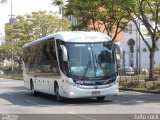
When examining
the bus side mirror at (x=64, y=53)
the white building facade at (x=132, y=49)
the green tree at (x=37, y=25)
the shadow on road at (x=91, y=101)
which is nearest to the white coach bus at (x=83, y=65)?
the bus side mirror at (x=64, y=53)

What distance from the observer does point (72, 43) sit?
863 inches

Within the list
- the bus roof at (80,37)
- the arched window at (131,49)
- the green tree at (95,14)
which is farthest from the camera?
the arched window at (131,49)

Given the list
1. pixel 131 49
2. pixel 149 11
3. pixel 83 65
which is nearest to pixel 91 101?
pixel 83 65

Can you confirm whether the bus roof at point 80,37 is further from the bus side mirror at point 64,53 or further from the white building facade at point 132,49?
the white building facade at point 132,49

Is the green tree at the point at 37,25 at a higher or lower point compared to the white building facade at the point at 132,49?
higher

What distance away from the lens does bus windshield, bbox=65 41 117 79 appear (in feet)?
70.3

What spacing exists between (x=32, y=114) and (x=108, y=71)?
5.80m

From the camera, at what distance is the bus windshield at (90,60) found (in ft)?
70.3

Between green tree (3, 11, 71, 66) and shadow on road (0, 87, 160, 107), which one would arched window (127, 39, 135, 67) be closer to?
green tree (3, 11, 71, 66)

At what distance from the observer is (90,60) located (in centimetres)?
2161

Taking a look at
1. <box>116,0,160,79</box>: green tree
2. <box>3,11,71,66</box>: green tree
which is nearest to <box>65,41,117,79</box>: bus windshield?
<box>116,0,160,79</box>: green tree

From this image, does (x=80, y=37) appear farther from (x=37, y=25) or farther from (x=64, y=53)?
(x=37, y=25)

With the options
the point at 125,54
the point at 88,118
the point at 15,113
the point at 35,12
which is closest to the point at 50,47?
the point at 15,113

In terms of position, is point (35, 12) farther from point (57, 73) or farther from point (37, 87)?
point (57, 73)
